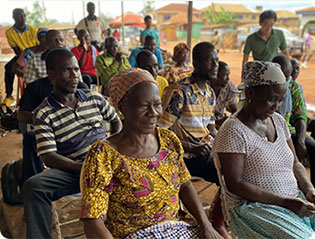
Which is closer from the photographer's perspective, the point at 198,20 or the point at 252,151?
the point at 252,151

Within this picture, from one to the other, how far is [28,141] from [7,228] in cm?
107

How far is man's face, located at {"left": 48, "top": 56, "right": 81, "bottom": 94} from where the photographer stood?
2527 millimetres

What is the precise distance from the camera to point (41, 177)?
2238 millimetres

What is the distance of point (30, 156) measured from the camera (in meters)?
2.62

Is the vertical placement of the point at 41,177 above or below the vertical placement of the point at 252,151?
below

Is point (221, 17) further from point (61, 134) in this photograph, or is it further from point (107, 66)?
point (61, 134)

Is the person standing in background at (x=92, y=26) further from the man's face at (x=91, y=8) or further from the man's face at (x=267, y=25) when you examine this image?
the man's face at (x=267, y=25)

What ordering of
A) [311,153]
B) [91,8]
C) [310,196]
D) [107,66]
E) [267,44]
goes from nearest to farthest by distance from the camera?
[310,196], [311,153], [267,44], [107,66], [91,8]

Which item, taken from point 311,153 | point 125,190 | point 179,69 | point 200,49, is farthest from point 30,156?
point 179,69

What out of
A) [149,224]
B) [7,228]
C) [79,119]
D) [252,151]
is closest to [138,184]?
[149,224]

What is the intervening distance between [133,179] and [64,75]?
1.38 m

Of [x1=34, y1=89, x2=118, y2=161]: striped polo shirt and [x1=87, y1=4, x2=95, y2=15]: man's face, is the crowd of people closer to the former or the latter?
[x1=34, y1=89, x2=118, y2=161]: striped polo shirt

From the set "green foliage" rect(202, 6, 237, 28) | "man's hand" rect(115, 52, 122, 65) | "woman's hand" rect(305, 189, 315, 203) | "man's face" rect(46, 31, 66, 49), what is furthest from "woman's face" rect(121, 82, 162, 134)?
"green foliage" rect(202, 6, 237, 28)

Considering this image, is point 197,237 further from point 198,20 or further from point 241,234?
point 198,20
